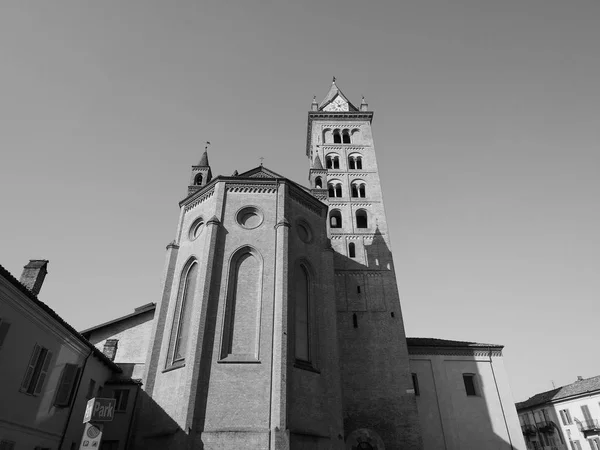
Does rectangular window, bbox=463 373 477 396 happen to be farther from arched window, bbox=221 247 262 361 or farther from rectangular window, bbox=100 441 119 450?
rectangular window, bbox=100 441 119 450

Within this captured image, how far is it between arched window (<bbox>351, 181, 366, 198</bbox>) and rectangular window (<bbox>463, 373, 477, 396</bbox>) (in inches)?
600

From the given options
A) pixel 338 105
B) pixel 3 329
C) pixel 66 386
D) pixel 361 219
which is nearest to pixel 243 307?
pixel 66 386

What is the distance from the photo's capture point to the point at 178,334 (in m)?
18.5

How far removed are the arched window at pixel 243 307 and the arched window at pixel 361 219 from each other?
1499 centimetres

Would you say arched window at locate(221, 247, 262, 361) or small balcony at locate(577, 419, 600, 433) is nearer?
arched window at locate(221, 247, 262, 361)

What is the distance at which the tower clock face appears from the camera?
40.5 metres

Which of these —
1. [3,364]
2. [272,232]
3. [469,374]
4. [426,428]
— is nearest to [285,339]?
[272,232]

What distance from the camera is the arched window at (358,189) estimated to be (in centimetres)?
Answer: 3369

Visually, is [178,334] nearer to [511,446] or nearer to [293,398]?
[293,398]

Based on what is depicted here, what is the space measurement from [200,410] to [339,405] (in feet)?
20.5

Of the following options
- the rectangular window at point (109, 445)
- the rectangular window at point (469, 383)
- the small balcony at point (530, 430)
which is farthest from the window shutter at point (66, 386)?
the small balcony at point (530, 430)

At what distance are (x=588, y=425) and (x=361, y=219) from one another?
2524 centimetres

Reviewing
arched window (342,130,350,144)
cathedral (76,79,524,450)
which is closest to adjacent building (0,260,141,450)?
cathedral (76,79,524,450)

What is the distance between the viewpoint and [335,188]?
34219 millimetres
